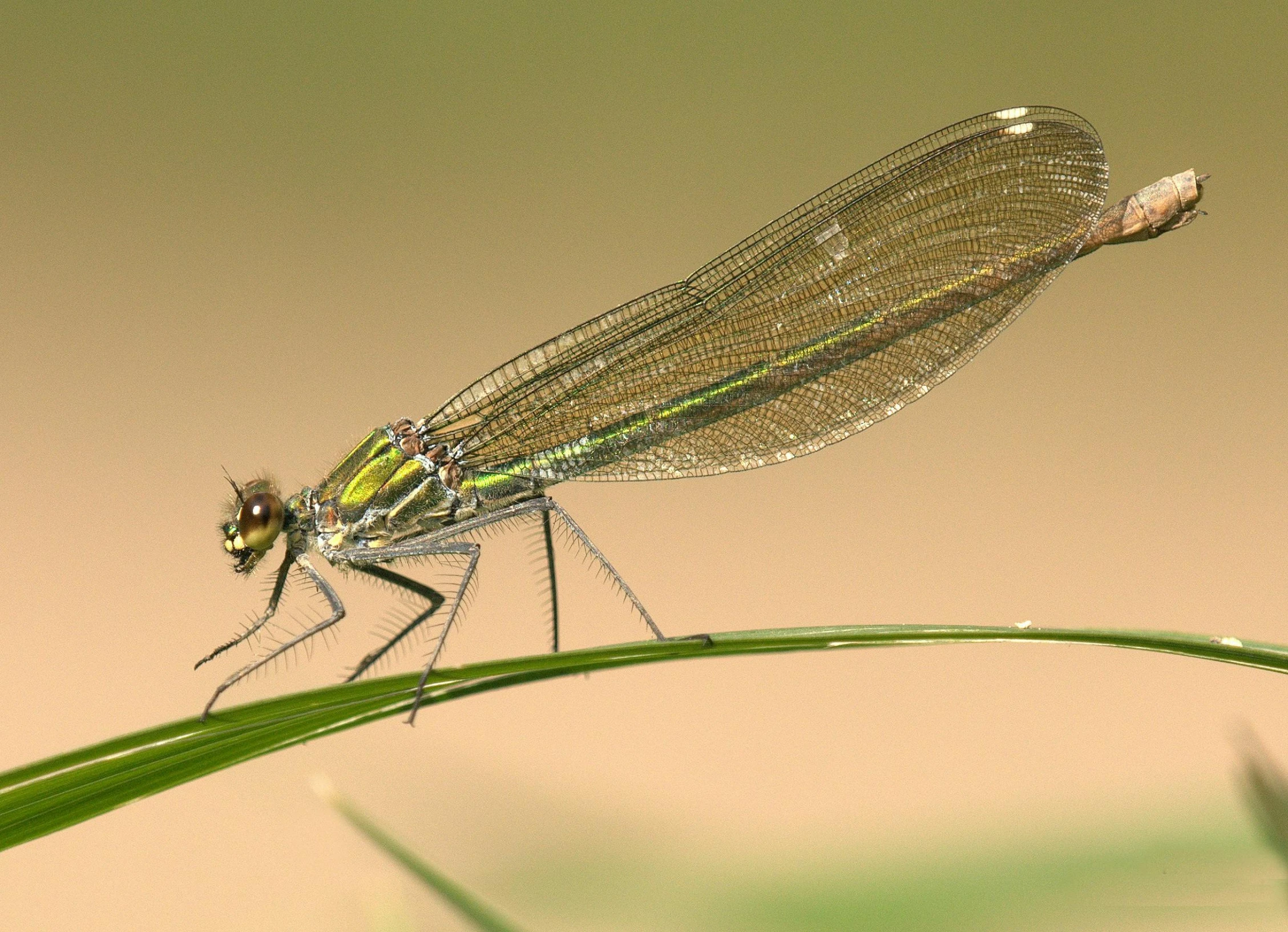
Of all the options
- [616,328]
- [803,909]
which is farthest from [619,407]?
[803,909]

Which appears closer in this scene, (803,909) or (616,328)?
(803,909)

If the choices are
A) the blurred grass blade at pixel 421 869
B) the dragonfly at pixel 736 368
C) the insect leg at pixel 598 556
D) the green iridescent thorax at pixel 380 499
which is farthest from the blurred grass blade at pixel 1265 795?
the green iridescent thorax at pixel 380 499

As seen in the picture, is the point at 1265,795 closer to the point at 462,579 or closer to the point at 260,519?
the point at 462,579

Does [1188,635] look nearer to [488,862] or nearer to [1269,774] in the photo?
[1269,774]

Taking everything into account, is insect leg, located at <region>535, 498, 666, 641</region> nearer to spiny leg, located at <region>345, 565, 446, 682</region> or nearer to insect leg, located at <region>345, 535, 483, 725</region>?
insect leg, located at <region>345, 535, 483, 725</region>

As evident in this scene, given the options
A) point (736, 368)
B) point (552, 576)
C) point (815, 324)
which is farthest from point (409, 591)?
point (815, 324)

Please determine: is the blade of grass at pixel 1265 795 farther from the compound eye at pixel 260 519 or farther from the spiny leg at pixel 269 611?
the compound eye at pixel 260 519
